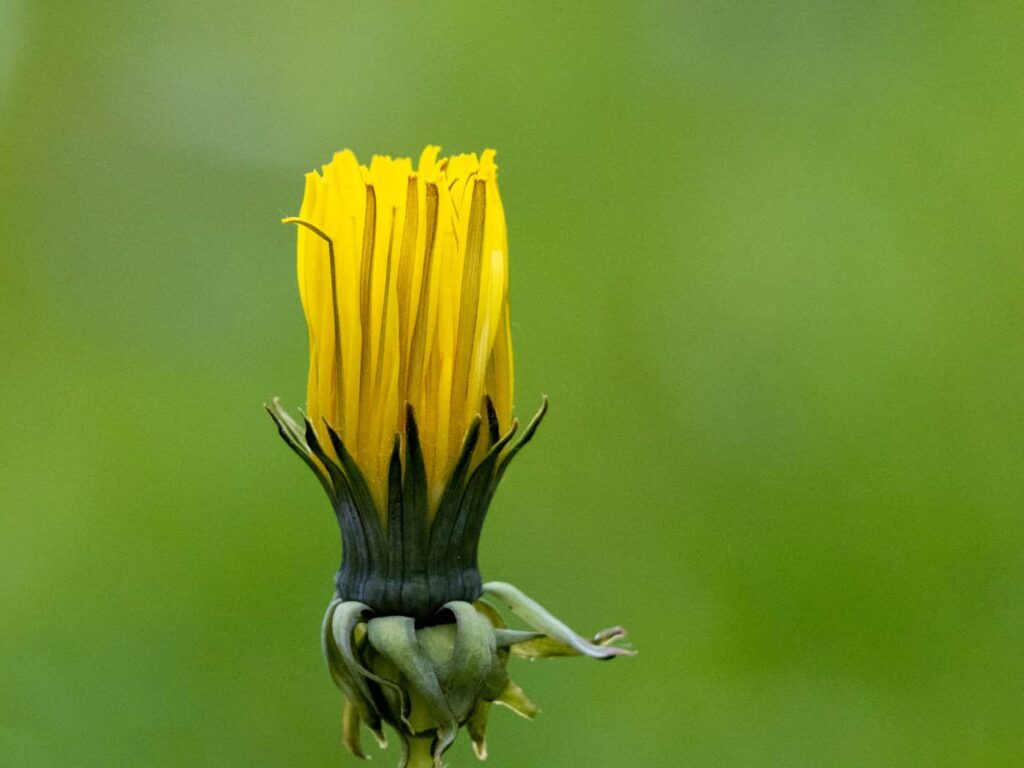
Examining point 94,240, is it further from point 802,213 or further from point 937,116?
point 937,116

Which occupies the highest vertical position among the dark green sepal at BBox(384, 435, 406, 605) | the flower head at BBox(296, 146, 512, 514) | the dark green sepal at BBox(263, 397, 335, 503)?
the flower head at BBox(296, 146, 512, 514)

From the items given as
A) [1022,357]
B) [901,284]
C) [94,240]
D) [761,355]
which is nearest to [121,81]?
[94,240]

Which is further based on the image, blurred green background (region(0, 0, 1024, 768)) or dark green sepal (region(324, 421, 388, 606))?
blurred green background (region(0, 0, 1024, 768))

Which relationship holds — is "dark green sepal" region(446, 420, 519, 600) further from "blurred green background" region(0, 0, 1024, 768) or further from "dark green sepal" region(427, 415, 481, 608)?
"blurred green background" region(0, 0, 1024, 768)

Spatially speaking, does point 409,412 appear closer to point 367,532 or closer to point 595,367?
point 367,532

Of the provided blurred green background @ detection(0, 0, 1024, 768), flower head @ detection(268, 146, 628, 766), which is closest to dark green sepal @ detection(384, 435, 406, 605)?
flower head @ detection(268, 146, 628, 766)

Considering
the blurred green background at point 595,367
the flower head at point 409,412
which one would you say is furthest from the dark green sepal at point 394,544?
the blurred green background at point 595,367

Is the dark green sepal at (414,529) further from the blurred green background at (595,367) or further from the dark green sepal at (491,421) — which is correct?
the blurred green background at (595,367)

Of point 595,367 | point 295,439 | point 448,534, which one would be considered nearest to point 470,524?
point 448,534
